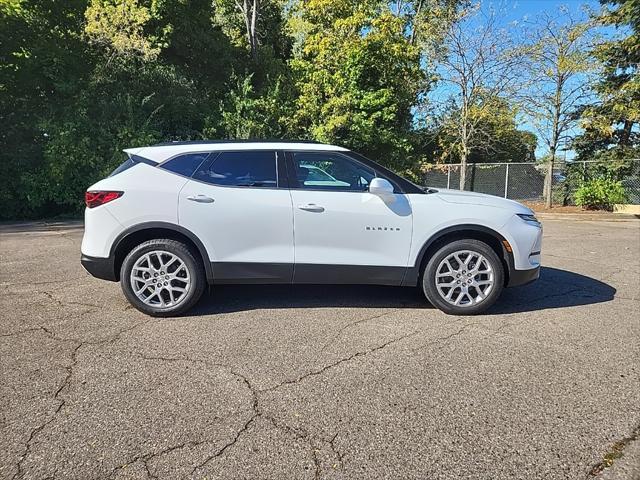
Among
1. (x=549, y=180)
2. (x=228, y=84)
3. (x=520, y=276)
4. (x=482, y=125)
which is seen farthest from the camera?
(x=482, y=125)

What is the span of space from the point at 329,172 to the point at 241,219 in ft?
3.31

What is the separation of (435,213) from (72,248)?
21.8 feet

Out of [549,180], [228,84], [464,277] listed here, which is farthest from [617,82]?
[464,277]

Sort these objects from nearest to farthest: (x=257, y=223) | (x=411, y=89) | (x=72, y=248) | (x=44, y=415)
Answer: (x=44, y=415) < (x=257, y=223) < (x=72, y=248) < (x=411, y=89)

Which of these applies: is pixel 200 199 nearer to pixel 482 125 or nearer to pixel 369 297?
pixel 369 297

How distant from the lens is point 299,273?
14.3 feet

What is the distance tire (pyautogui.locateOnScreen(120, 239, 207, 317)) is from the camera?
14.0 ft

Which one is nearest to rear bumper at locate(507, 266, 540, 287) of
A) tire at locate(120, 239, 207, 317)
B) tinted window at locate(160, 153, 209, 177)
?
tire at locate(120, 239, 207, 317)

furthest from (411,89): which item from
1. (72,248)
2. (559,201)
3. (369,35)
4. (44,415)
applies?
(44,415)

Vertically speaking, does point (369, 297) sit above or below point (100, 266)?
below

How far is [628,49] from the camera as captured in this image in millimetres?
17188

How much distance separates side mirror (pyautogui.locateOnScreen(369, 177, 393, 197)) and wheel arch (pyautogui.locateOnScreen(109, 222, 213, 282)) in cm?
172

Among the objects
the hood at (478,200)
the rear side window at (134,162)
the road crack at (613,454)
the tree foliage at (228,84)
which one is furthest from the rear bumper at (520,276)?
the tree foliage at (228,84)

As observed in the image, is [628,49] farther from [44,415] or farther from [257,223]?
[44,415]
